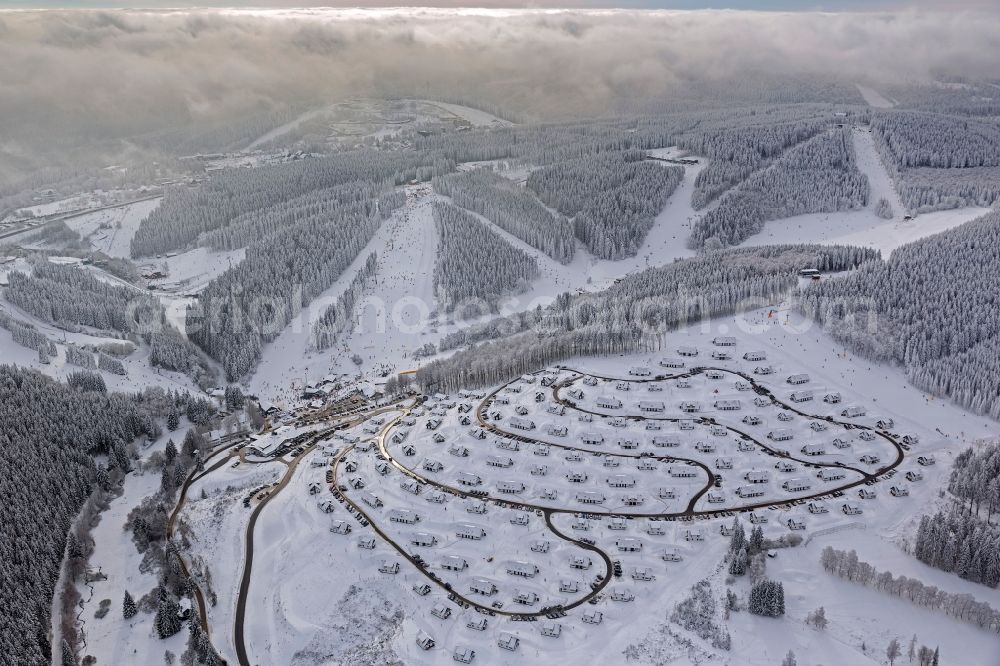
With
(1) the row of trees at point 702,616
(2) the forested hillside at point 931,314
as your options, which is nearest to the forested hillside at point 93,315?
(1) the row of trees at point 702,616

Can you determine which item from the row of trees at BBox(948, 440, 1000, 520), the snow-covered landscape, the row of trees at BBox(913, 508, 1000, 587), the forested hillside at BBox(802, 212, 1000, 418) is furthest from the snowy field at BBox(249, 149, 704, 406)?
the row of trees at BBox(913, 508, 1000, 587)

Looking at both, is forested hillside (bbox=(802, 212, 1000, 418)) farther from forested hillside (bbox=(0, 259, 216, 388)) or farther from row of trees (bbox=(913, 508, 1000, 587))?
forested hillside (bbox=(0, 259, 216, 388))

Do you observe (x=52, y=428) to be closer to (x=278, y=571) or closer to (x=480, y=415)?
(x=278, y=571)

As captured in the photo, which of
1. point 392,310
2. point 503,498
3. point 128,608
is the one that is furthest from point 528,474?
point 392,310

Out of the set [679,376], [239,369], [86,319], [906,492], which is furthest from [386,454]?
[86,319]

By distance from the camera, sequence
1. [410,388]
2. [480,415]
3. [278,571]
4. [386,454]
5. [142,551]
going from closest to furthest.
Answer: [278,571]
[142,551]
[386,454]
[480,415]
[410,388]

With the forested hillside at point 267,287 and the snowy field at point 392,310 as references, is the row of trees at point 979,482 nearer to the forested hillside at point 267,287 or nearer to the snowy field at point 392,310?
the snowy field at point 392,310
